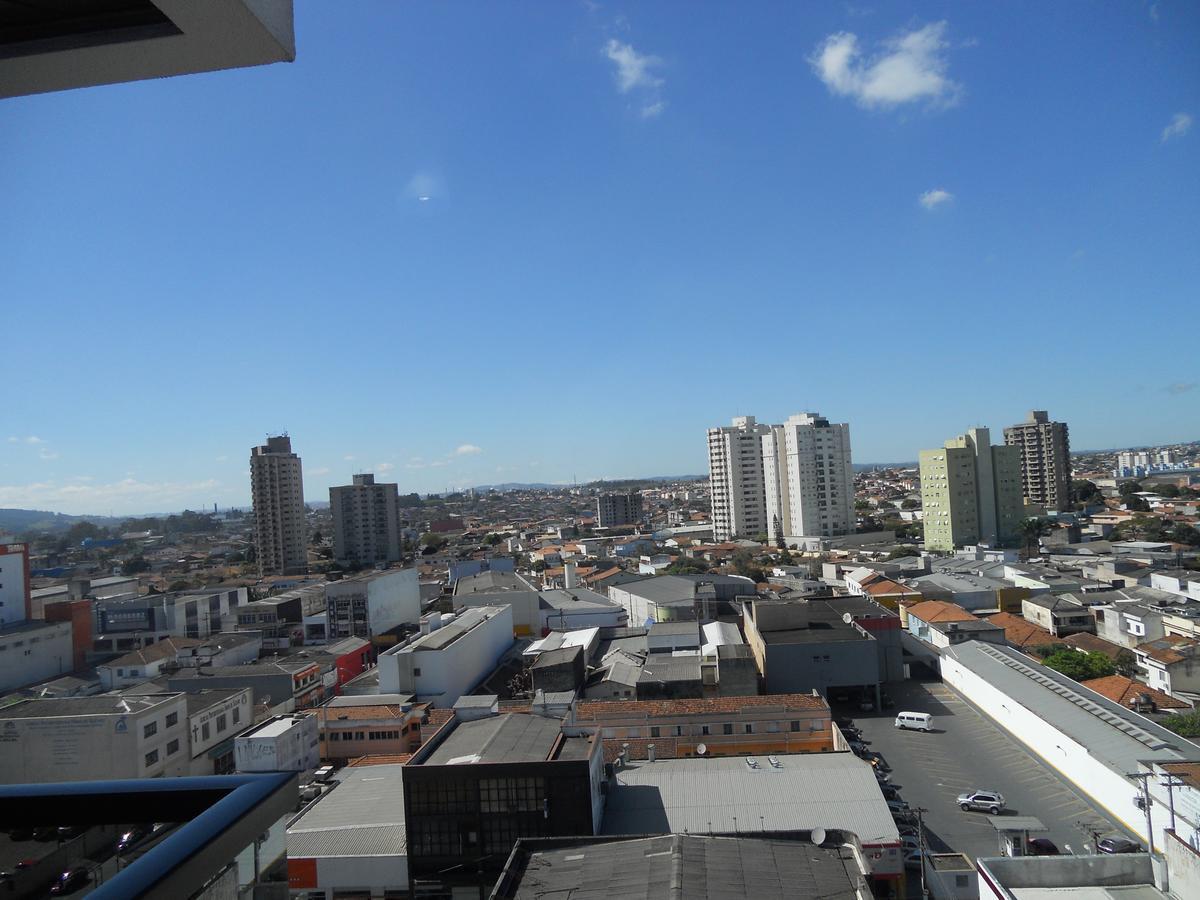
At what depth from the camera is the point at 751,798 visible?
5766 millimetres

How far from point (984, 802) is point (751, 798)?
75.3 inches

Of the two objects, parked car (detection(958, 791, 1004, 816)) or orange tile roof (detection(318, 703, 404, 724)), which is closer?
parked car (detection(958, 791, 1004, 816))

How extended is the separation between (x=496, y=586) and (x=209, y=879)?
14061 mm

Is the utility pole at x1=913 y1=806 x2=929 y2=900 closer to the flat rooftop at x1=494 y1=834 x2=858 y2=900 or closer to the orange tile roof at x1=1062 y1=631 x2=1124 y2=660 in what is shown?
the flat rooftop at x1=494 y1=834 x2=858 y2=900

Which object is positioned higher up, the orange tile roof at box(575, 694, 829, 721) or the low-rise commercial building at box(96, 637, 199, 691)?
the orange tile roof at box(575, 694, 829, 721)

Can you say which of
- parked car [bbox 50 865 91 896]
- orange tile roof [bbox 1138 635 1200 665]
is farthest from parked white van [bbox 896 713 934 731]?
parked car [bbox 50 865 91 896]

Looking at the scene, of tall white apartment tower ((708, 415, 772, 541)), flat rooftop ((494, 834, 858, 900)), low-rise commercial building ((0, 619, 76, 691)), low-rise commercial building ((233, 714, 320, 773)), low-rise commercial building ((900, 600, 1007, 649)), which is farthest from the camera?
tall white apartment tower ((708, 415, 772, 541))

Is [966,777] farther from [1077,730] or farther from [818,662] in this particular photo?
[818,662]

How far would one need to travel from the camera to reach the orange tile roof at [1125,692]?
8.11m

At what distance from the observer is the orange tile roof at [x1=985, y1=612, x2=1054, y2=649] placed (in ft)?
35.4

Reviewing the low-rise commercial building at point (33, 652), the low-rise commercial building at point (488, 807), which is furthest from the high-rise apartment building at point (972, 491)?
the low-rise commercial building at point (33, 652)

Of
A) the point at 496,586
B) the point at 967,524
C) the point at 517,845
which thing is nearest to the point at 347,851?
the point at 517,845

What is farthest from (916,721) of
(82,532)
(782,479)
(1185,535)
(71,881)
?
(82,532)

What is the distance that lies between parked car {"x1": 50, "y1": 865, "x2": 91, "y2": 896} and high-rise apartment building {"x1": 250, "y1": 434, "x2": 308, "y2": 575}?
25524mm
